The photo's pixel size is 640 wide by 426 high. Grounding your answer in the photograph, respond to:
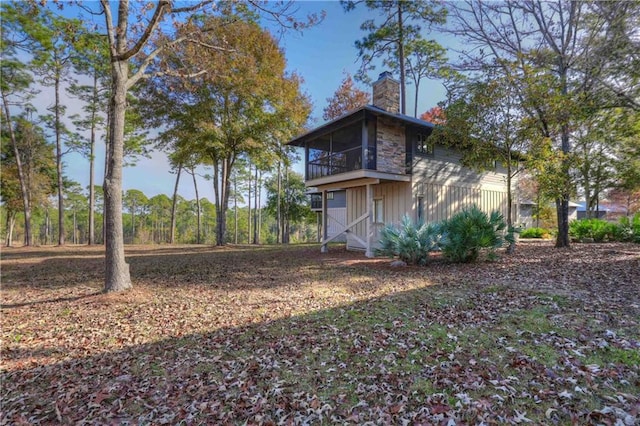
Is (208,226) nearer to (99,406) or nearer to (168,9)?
(168,9)

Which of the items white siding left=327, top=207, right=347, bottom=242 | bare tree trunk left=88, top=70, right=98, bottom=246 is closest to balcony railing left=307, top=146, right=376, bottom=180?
white siding left=327, top=207, right=347, bottom=242

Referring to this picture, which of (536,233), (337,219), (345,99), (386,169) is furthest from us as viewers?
(345,99)

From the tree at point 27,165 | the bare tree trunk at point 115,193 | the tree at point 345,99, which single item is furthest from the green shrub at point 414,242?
the tree at point 27,165

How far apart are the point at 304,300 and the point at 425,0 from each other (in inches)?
742

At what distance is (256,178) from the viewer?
89.5ft

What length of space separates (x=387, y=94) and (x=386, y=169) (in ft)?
11.1

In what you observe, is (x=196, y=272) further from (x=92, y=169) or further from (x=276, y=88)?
(x=92, y=169)

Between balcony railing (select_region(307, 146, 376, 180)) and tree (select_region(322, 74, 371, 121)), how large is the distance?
11483 mm

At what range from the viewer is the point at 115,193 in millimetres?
6141

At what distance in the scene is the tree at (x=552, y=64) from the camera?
9.26 m

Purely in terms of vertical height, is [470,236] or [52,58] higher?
[52,58]

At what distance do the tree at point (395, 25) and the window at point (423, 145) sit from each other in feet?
24.0

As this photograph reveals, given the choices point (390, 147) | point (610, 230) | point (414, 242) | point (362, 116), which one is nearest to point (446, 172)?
point (390, 147)

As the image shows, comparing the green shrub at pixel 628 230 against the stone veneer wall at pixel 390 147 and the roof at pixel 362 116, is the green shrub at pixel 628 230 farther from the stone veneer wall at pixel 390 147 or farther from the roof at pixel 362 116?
the stone veneer wall at pixel 390 147
